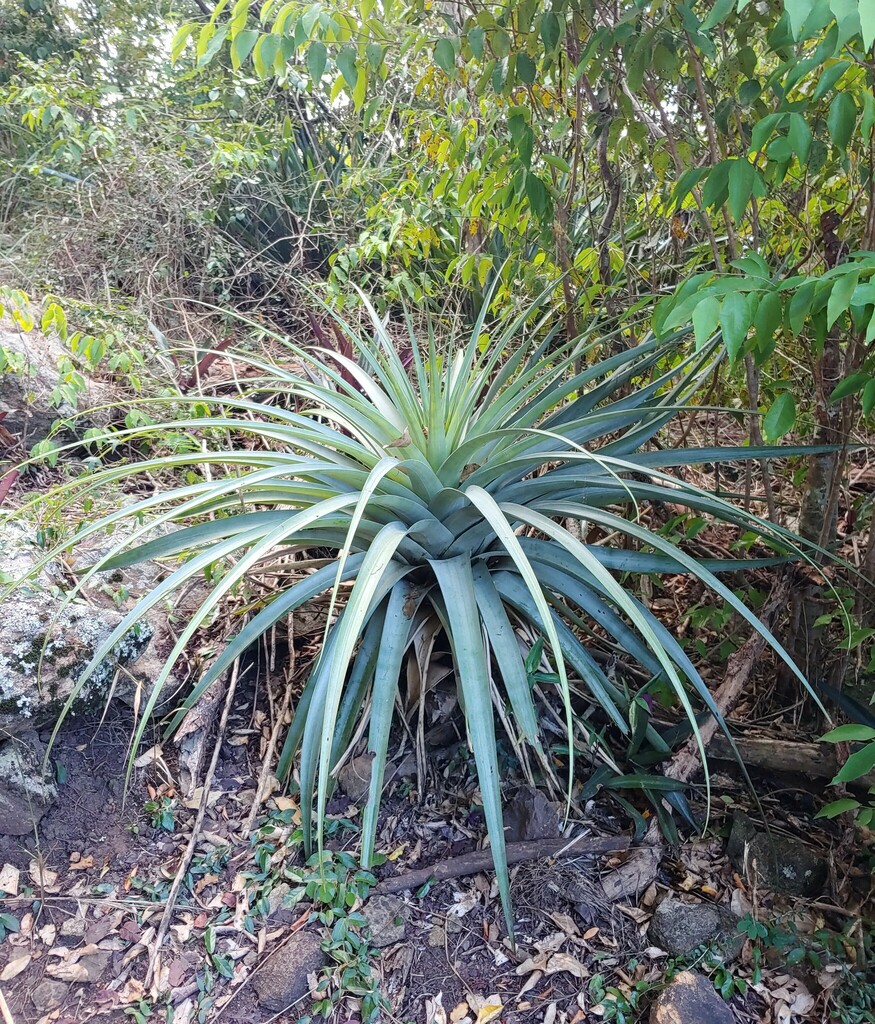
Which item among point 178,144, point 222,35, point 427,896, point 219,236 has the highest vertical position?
point 178,144

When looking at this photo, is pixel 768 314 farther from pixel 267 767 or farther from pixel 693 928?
pixel 267 767

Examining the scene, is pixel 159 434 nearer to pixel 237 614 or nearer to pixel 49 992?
pixel 237 614

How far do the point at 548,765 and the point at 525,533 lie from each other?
0.66 metres

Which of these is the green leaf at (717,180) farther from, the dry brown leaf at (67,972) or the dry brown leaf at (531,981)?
the dry brown leaf at (67,972)

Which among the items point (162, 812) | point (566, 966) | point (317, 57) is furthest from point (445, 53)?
point (566, 966)

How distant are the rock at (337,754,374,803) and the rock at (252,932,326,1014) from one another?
306 mm

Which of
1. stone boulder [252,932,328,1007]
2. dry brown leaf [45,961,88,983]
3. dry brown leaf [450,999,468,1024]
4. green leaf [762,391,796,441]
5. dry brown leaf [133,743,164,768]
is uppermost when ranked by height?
green leaf [762,391,796,441]

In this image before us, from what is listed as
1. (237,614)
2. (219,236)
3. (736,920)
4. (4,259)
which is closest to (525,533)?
(237,614)

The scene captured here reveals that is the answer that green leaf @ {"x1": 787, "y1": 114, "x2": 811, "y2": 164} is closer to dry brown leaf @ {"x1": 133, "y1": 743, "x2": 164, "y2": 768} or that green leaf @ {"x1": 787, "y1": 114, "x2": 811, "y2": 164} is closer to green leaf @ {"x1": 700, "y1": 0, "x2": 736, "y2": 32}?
green leaf @ {"x1": 700, "y1": 0, "x2": 736, "y2": 32}

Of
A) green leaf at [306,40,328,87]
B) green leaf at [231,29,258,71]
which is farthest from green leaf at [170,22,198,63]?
green leaf at [306,40,328,87]

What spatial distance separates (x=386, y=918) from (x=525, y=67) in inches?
75.3

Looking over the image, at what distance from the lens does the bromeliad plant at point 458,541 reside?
4.04 ft

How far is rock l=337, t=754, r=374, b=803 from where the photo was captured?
1.59 m

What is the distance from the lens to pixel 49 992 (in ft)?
4.18
